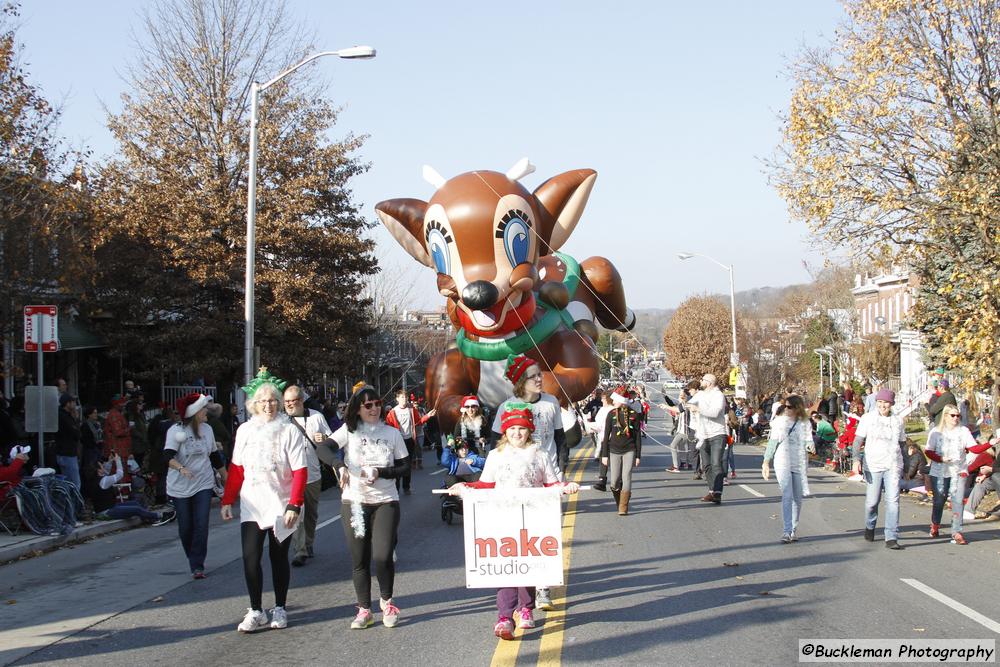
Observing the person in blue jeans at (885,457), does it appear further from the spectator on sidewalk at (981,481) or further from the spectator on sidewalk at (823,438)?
the spectator on sidewalk at (823,438)

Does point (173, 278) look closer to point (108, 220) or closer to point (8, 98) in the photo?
point (108, 220)

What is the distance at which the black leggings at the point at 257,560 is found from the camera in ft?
23.6

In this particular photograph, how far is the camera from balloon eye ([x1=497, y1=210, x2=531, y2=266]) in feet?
46.7

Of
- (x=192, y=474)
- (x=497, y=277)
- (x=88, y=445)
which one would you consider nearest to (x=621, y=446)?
(x=497, y=277)

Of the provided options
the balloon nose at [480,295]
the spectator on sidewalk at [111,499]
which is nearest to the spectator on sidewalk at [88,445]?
the spectator on sidewalk at [111,499]

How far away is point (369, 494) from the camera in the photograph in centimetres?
737

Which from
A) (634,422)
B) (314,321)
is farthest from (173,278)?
(634,422)

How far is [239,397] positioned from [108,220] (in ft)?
17.7

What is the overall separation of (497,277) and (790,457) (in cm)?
495

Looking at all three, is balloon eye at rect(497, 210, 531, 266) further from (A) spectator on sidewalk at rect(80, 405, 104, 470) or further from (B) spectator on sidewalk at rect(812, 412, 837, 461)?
(B) spectator on sidewalk at rect(812, 412, 837, 461)

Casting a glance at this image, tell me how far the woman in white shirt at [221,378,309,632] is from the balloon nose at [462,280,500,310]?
640 centimetres

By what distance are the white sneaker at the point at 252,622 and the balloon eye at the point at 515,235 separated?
7.89 metres

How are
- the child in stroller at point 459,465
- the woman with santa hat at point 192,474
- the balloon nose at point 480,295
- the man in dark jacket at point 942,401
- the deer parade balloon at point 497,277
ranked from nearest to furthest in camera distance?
the woman with santa hat at point 192,474, the child in stroller at point 459,465, the balloon nose at point 480,295, the deer parade balloon at point 497,277, the man in dark jacket at point 942,401

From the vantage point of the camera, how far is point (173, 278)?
943 inches
